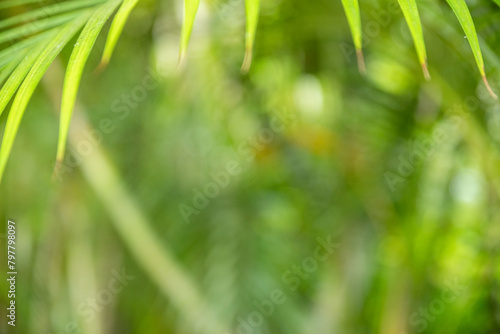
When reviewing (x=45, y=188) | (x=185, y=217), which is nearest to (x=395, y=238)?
(x=185, y=217)

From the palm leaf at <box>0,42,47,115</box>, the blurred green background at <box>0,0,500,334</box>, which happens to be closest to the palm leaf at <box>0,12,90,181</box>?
the palm leaf at <box>0,42,47,115</box>

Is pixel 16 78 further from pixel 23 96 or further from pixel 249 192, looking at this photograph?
pixel 249 192

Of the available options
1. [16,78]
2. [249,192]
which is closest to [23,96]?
[16,78]

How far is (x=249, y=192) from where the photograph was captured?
3.38ft

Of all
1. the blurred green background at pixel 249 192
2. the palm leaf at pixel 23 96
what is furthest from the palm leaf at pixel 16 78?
the blurred green background at pixel 249 192

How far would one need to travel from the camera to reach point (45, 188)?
3.40ft

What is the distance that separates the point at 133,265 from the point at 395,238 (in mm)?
481

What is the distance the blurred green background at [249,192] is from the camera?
0.90m

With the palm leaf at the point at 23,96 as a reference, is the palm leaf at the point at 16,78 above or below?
above

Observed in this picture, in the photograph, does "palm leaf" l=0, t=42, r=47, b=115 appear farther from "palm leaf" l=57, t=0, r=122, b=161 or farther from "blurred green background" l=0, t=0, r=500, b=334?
"blurred green background" l=0, t=0, r=500, b=334

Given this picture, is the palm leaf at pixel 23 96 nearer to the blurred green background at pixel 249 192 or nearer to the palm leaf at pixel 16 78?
the palm leaf at pixel 16 78

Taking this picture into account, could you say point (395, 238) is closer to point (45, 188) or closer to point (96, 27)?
point (45, 188)

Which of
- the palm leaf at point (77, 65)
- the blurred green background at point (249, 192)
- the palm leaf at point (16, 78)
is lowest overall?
the blurred green background at point (249, 192)

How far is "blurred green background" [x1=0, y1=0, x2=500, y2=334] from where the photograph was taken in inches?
35.3
